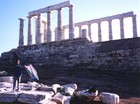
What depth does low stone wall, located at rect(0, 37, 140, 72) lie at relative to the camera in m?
22.1

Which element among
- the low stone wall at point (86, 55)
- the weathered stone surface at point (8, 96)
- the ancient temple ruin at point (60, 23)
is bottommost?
the weathered stone surface at point (8, 96)

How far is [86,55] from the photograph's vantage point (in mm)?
25453

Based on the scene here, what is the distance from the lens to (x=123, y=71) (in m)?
21.5

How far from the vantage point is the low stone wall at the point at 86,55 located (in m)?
22.1

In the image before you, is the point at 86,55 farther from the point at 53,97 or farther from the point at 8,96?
the point at 53,97

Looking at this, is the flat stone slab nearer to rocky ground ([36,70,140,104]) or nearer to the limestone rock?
the limestone rock

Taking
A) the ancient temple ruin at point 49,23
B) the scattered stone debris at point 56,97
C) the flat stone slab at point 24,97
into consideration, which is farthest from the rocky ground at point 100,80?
the ancient temple ruin at point 49,23

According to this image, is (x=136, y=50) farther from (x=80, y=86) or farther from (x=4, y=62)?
(x=4, y=62)

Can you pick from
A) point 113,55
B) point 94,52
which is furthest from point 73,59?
point 113,55

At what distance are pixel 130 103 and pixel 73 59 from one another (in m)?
14.7

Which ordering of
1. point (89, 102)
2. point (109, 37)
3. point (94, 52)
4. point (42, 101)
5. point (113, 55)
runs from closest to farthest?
point (42, 101) → point (89, 102) → point (113, 55) → point (94, 52) → point (109, 37)

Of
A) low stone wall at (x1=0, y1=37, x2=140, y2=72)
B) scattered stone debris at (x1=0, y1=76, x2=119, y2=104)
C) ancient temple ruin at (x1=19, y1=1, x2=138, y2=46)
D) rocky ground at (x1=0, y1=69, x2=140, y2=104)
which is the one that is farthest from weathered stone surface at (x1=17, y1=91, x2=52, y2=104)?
ancient temple ruin at (x1=19, y1=1, x2=138, y2=46)

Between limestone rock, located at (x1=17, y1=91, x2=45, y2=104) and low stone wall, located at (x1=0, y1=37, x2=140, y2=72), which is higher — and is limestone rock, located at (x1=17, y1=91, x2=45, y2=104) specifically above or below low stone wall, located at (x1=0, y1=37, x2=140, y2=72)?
below

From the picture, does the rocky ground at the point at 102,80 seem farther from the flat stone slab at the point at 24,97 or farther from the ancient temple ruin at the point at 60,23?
the ancient temple ruin at the point at 60,23
